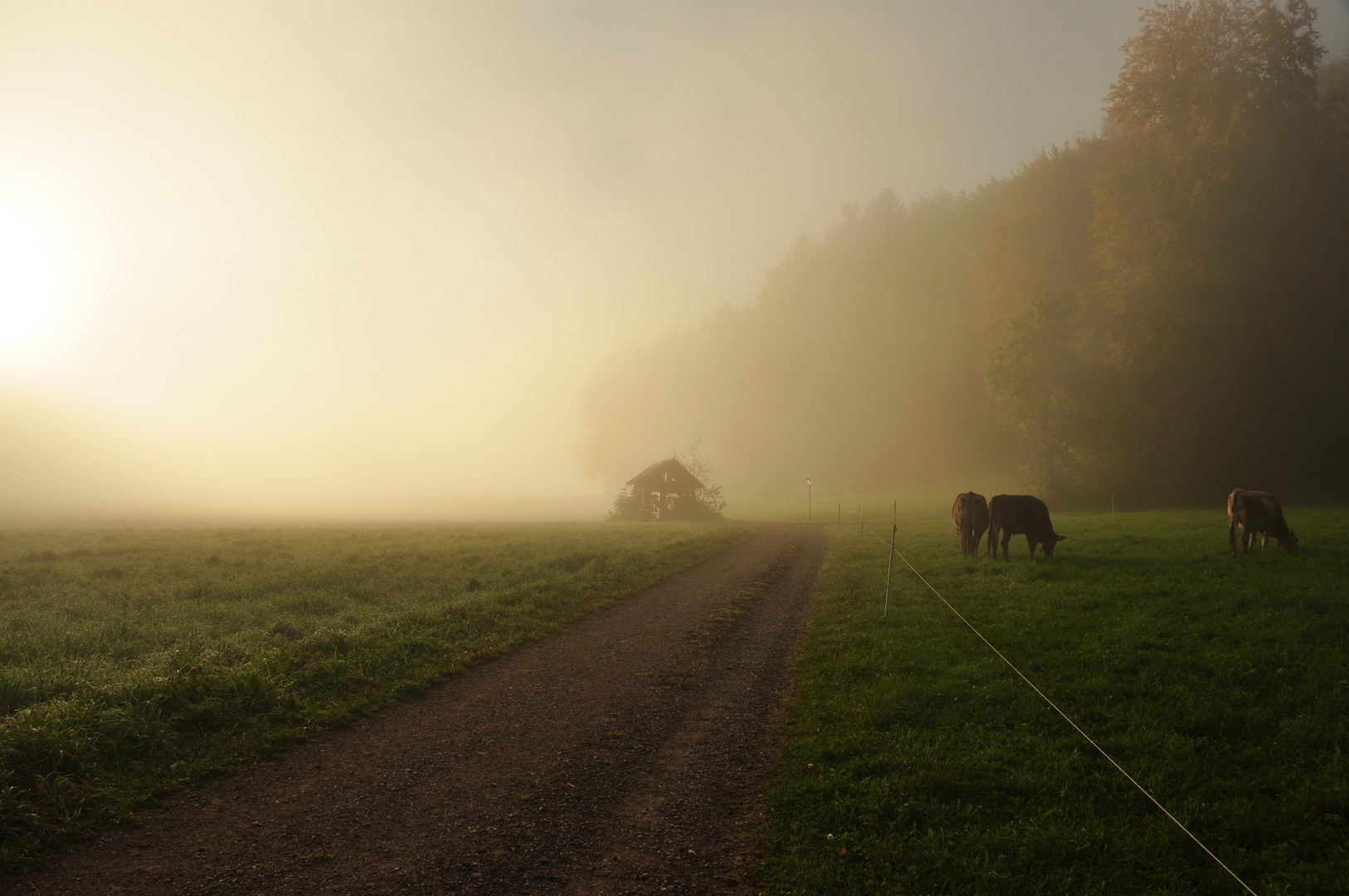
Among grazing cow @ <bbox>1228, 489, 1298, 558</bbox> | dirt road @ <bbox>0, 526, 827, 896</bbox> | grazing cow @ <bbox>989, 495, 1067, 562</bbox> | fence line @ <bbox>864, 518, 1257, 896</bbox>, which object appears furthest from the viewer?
grazing cow @ <bbox>989, 495, 1067, 562</bbox>

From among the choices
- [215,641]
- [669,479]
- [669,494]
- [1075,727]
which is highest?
[669,479]

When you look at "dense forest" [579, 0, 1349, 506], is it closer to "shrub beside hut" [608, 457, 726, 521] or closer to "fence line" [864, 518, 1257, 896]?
"shrub beside hut" [608, 457, 726, 521]

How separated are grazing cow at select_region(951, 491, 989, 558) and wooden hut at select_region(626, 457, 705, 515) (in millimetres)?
31130

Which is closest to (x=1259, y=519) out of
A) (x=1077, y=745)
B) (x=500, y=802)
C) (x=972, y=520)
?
(x=972, y=520)

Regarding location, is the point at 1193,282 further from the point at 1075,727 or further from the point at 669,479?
the point at 1075,727

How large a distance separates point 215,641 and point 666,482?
3967cm

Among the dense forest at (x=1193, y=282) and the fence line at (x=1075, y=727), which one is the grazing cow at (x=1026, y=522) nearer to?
the fence line at (x=1075, y=727)

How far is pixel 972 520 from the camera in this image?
1780cm

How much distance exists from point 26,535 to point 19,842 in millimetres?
30431

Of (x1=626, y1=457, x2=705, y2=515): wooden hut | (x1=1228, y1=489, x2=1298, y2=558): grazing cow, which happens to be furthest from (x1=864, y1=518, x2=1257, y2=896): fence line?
(x1=626, y1=457, x2=705, y2=515): wooden hut

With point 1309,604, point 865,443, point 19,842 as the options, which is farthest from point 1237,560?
point 865,443

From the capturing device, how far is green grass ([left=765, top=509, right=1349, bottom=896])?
14.1ft

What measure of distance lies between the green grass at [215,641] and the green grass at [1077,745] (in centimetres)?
573

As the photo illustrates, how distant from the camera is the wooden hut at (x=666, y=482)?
48531 millimetres
